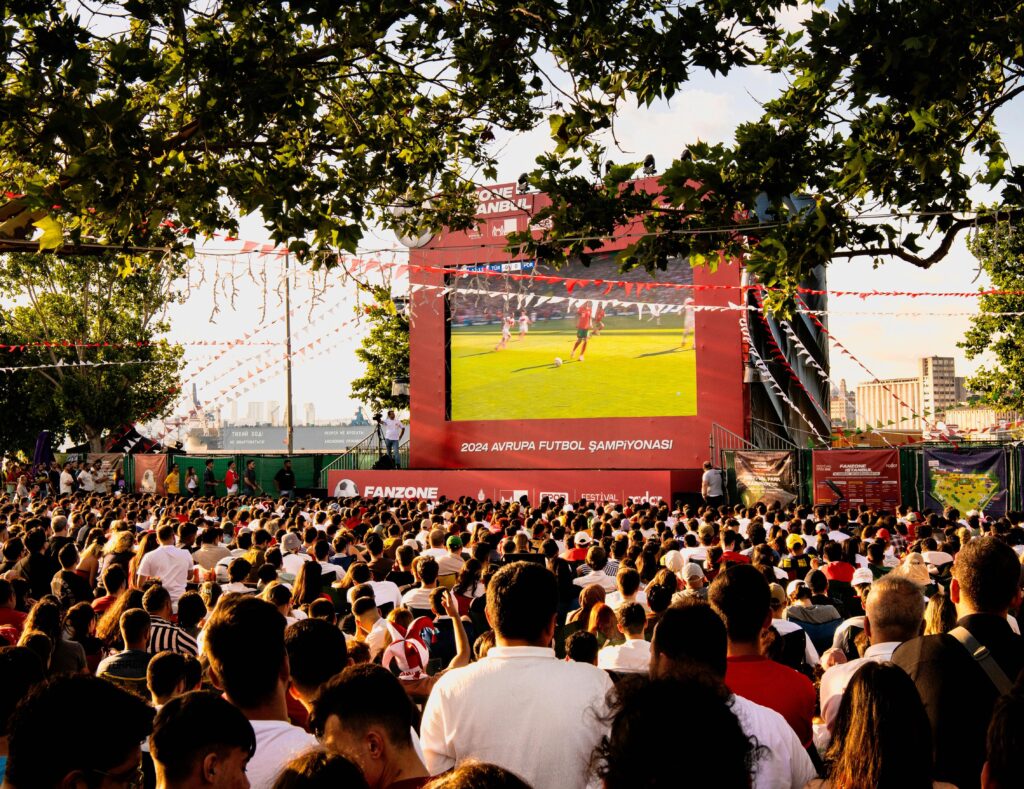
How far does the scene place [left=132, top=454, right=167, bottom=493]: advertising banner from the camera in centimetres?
2945

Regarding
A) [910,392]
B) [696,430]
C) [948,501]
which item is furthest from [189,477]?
[910,392]

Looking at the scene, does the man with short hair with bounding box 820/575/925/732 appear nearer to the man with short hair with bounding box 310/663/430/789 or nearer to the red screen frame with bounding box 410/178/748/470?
the man with short hair with bounding box 310/663/430/789

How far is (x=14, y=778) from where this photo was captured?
7.74 ft

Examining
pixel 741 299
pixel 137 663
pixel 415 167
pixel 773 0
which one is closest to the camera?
pixel 137 663

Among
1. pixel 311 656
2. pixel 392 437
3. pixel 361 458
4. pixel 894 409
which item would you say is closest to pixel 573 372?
pixel 392 437

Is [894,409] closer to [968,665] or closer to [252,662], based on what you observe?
[968,665]

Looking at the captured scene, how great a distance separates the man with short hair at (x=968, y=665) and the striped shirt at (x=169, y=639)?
3796 mm

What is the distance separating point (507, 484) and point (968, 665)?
20687mm

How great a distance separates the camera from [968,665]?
11.6 ft

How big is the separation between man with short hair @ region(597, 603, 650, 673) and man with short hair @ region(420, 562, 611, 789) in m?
2.38

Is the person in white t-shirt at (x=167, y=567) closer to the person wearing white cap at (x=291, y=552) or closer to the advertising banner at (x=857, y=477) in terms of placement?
the person wearing white cap at (x=291, y=552)

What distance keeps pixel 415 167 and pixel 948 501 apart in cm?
1372

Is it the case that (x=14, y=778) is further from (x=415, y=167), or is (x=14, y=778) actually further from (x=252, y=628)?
(x=415, y=167)

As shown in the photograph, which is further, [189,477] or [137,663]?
[189,477]
